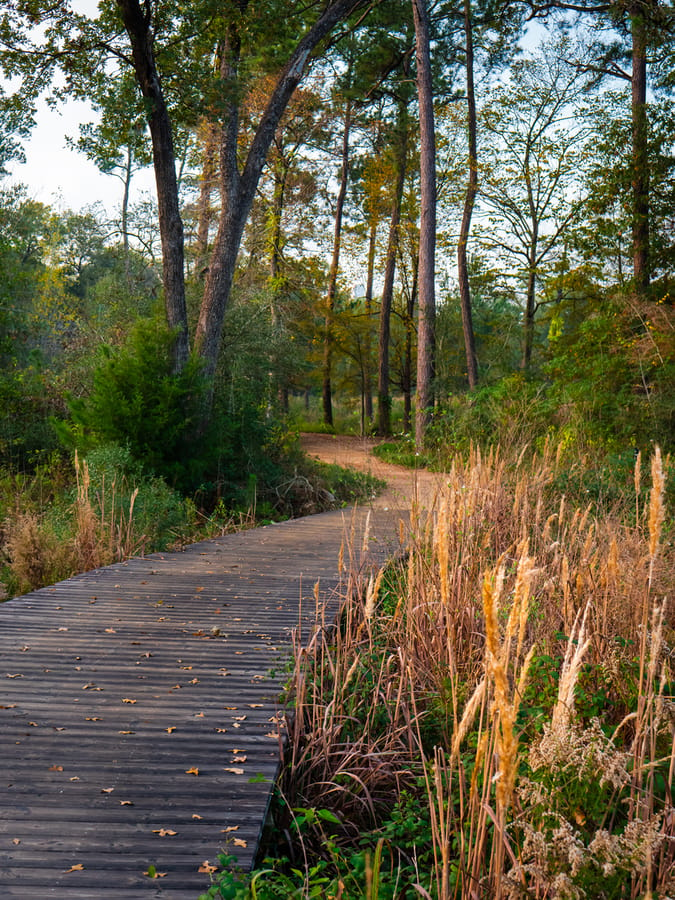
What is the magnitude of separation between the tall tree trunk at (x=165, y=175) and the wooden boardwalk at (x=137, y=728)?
19.7ft

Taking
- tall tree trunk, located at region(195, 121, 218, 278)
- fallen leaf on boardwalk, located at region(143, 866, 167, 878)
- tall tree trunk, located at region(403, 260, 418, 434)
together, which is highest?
tall tree trunk, located at region(195, 121, 218, 278)

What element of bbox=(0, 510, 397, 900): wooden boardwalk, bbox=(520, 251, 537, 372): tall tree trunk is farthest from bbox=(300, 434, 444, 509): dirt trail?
bbox=(0, 510, 397, 900): wooden boardwalk

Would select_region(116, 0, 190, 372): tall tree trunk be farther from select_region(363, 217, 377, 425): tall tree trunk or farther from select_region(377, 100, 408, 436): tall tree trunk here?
select_region(363, 217, 377, 425): tall tree trunk

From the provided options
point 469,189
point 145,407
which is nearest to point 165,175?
point 145,407

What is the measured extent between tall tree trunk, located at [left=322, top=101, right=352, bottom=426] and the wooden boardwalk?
21034 millimetres

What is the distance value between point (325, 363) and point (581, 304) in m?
9.47

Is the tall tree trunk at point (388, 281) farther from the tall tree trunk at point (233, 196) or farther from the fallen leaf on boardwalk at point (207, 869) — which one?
the fallen leaf on boardwalk at point (207, 869)

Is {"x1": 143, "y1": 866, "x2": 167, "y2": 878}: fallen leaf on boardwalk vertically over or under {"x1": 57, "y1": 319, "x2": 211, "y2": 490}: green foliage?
under

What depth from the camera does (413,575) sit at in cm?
359

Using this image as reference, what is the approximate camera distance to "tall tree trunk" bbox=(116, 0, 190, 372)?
10023 mm

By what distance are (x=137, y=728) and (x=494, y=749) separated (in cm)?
184

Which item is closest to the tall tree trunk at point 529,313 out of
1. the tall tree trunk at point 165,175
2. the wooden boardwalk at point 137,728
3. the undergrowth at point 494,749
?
the tall tree trunk at point 165,175

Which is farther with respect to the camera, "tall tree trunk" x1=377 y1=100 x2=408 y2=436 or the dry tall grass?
"tall tree trunk" x1=377 y1=100 x2=408 y2=436

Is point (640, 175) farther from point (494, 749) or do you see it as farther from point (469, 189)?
point (494, 749)
